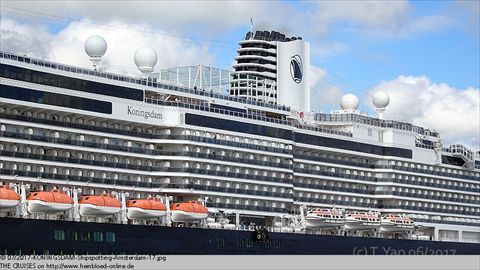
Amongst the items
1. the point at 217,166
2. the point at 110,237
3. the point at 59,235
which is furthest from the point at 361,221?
the point at 59,235

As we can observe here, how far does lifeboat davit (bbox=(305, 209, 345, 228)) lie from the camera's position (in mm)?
77250

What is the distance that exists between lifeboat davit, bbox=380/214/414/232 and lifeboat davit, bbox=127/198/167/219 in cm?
2524

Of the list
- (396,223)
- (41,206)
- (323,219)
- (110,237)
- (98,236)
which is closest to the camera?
(41,206)

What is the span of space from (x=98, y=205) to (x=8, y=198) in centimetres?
632

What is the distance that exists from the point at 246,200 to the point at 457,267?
1846cm

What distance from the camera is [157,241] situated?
209 ft

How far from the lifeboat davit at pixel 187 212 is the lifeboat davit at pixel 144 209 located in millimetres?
1565

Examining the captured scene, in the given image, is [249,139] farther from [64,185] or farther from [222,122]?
[64,185]

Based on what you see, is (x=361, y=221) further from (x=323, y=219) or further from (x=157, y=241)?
(x=157, y=241)

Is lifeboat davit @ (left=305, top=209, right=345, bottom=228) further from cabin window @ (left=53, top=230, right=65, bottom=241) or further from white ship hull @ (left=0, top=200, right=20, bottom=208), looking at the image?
white ship hull @ (left=0, top=200, right=20, bottom=208)

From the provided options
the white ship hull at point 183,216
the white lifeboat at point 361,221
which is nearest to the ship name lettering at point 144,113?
the white ship hull at point 183,216

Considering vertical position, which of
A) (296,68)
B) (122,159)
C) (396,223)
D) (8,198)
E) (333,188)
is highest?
(296,68)

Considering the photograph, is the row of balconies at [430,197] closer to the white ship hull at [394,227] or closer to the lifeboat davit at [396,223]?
the lifeboat davit at [396,223]

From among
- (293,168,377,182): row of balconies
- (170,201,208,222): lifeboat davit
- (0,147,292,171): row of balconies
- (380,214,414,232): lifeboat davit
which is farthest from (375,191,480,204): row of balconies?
(170,201,208,222): lifeboat davit
